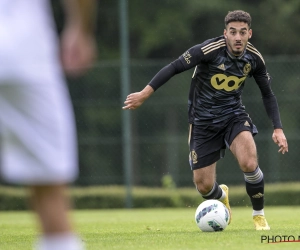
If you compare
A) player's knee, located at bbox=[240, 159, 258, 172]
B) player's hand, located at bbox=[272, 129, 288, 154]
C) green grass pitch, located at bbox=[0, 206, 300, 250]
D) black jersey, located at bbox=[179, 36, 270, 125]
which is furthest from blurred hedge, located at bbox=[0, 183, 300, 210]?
player's knee, located at bbox=[240, 159, 258, 172]

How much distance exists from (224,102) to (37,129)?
4.87 metres

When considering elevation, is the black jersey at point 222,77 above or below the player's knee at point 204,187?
above

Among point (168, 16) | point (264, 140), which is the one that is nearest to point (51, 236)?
point (264, 140)

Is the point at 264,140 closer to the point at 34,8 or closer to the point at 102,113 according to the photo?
the point at 102,113

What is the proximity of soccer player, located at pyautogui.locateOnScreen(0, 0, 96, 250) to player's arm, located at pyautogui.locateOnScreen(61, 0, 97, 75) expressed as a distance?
26mm

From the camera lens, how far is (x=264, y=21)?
23.0 metres

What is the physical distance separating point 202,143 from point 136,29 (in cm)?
1628

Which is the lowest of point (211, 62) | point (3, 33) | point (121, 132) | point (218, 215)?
point (121, 132)

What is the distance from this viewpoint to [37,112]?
8.73 feet

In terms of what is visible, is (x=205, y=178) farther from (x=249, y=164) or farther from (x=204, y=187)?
(x=249, y=164)

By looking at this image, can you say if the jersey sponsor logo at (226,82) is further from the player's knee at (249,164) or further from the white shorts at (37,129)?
the white shorts at (37,129)

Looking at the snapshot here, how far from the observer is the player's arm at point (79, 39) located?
257cm

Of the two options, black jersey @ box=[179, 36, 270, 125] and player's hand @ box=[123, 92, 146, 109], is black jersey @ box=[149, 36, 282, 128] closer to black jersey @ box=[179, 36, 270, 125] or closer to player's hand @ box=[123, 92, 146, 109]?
black jersey @ box=[179, 36, 270, 125]

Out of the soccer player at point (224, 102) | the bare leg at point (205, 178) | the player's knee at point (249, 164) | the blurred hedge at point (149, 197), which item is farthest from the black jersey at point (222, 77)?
the blurred hedge at point (149, 197)
